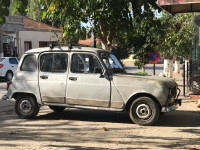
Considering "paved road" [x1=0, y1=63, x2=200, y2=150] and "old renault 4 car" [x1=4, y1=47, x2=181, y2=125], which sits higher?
"old renault 4 car" [x1=4, y1=47, x2=181, y2=125]

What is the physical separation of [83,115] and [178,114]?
258 cm

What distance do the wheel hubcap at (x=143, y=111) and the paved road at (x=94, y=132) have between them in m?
0.26

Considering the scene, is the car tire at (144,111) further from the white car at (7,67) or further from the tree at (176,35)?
the white car at (7,67)

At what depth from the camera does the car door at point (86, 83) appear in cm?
A: 866

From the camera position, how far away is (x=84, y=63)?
29.3 ft

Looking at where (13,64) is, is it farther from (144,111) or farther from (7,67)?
(144,111)

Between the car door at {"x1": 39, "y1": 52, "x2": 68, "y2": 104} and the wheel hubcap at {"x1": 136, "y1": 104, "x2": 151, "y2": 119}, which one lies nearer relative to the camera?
the wheel hubcap at {"x1": 136, "y1": 104, "x2": 151, "y2": 119}

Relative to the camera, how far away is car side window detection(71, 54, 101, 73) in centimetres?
884

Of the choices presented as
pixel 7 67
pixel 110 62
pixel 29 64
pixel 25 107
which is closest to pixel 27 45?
pixel 7 67

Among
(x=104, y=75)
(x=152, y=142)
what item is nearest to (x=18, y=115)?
(x=104, y=75)

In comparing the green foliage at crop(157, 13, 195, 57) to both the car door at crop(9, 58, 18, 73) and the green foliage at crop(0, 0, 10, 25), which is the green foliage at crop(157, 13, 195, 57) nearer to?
the car door at crop(9, 58, 18, 73)

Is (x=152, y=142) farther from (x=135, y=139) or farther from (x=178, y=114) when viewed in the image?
(x=178, y=114)

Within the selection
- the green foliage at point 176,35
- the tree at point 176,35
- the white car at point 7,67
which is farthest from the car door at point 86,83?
the white car at point 7,67

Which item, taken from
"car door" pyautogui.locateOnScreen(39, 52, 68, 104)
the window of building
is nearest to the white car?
"car door" pyautogui.locateOnScreen(39, 52, 68, 104)
